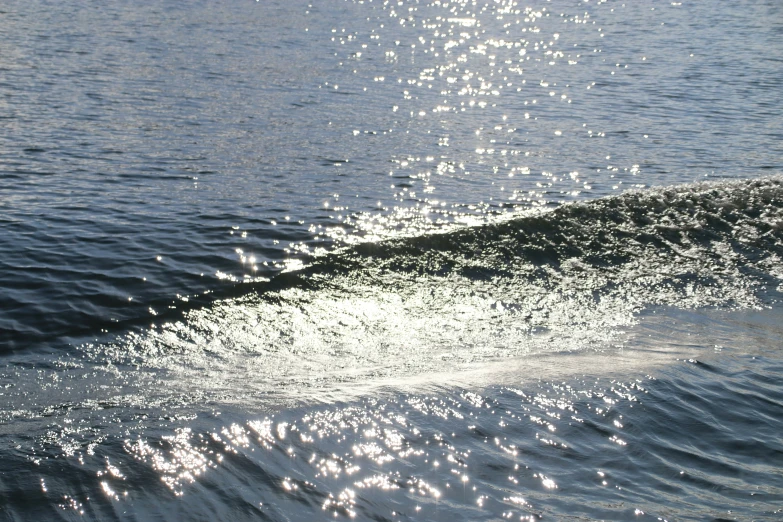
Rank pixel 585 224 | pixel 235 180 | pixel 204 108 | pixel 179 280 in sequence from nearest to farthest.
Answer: pixel 179 280 → pixel 585 224 → pixel 235 180 → pixel 204 108

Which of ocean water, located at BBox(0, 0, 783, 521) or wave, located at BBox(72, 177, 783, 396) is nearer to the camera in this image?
ocean water, located at BBox(0, 0, 783, 521)

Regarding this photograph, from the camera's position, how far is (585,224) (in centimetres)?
1333

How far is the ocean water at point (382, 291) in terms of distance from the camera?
5.58 metres

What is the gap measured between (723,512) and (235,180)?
36.6ft

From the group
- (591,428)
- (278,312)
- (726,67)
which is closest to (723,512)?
(591,428)

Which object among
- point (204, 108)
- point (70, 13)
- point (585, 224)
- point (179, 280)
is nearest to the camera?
point (179, 280)

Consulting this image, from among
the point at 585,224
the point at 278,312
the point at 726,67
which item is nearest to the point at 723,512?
the point at 278,312

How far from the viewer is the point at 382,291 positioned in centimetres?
1062

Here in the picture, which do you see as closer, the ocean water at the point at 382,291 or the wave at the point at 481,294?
the ocean water at the point at 382,291

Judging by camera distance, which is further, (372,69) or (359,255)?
(372,69)

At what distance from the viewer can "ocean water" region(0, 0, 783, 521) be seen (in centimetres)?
558

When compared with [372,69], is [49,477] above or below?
below

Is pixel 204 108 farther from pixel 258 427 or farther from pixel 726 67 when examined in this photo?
pixel 726 67

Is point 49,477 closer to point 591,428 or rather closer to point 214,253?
point 591,428
